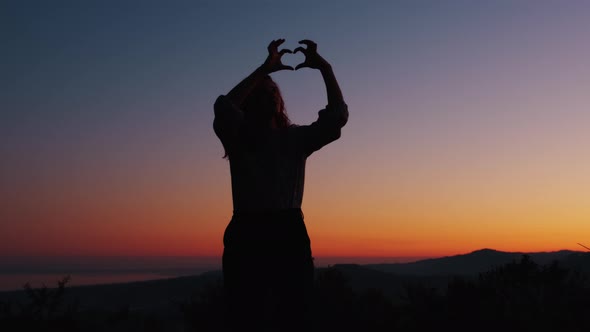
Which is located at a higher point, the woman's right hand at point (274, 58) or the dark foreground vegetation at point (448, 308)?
the woman's right hand at point (274, 58)

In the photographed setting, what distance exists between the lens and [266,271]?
3.88 metres

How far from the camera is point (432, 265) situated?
79125 mm

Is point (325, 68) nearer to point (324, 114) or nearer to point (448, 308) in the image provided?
point (324, 114)

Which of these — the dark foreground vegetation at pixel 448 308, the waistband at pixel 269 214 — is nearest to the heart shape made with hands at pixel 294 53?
the waistband at pixel 269 214

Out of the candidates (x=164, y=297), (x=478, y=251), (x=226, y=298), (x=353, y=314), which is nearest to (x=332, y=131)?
(x=226, y=298)

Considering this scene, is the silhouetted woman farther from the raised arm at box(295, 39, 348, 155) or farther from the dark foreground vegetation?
the dark foreground vegetation

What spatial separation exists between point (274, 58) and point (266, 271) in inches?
50.0

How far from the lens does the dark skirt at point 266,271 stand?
3.86 meters

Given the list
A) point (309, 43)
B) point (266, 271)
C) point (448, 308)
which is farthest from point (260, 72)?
point (448, 308)

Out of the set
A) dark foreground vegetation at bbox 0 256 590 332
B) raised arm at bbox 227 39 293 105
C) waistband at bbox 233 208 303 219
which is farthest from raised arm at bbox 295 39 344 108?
dark foreground vegetation at bbox 0 256 590 332

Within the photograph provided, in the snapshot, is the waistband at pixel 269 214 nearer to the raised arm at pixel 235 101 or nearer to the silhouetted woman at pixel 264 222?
the silhouetted woman at pixel 264 222

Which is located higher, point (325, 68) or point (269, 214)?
point (325, 68)

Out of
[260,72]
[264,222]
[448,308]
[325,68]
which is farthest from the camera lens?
[448,308]

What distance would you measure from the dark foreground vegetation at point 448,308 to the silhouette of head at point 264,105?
5635 mm
